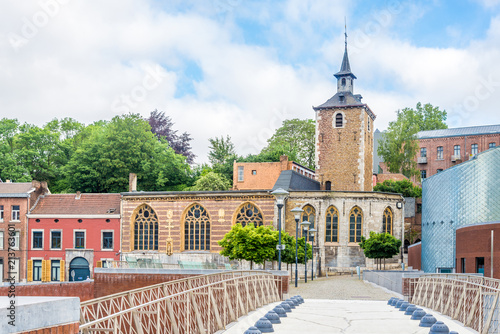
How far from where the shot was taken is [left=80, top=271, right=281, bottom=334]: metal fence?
10170 millimetres

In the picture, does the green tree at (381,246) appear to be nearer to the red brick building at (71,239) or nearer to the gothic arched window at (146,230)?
the gothic arched window at (146,230)

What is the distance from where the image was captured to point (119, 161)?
2530 inches

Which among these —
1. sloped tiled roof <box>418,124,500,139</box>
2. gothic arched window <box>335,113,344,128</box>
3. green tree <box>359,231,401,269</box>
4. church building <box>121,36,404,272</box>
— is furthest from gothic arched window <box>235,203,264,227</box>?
sloped tiled roof <box>418,124,500,139</box>

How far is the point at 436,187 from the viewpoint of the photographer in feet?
146

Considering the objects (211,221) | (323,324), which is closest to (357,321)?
(323,324)

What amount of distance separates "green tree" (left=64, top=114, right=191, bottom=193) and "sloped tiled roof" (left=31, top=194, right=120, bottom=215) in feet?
30.8

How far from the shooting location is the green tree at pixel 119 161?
6462 cm

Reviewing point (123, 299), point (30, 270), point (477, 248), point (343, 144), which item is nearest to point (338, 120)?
point (343, 144)

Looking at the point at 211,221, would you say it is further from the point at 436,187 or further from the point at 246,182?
the point at 436,187

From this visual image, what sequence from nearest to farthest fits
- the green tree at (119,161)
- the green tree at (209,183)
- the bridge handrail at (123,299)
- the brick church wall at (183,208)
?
the bridge handrail at (123,299)
the brick church wall at (183,208)
the green tree at (119,161)
the green tree at (209,183)

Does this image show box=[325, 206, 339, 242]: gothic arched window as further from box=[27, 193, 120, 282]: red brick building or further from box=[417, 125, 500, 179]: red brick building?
box=[417, 125, 500, 179]: red brick building

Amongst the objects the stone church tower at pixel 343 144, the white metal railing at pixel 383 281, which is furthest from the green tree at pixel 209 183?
the white metal railing at pixel 383 281

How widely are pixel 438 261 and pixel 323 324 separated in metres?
28.0

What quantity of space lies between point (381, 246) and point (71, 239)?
86.2 ft
